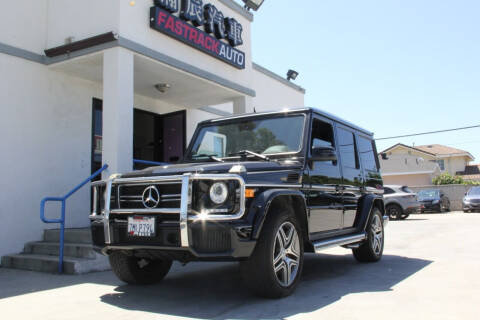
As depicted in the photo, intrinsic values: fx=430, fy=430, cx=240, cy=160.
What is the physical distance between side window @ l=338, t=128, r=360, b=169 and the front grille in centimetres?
283

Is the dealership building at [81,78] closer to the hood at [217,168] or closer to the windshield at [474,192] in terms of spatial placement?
the hood at [217,168]

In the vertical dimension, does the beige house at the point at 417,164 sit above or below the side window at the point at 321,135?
above

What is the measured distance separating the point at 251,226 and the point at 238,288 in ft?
4.41

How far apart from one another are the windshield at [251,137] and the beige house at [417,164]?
31.6 metres

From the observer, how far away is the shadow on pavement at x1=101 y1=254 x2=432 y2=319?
3813 mm

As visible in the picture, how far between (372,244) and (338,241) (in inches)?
67.4

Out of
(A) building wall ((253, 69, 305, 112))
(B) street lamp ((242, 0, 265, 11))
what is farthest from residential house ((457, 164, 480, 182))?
(B) street lamp ((242, 0, 265, 11))

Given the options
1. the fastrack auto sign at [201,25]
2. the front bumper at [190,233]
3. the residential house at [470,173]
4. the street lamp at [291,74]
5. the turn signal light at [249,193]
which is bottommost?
the front bumper at [190,233]

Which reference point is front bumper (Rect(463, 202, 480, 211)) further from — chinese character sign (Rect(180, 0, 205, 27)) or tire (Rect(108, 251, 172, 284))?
tire (Rect(108, 251, 172, 284))

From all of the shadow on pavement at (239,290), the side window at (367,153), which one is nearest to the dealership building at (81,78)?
the shadow on pavement at (239,290)

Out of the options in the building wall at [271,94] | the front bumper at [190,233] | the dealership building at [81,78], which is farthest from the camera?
the building wall at [271,94]

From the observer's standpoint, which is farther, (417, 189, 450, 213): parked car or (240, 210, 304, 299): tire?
(417, 189, 450, 213): parked car

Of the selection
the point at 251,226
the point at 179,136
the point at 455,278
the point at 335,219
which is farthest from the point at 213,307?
the point at 179,136

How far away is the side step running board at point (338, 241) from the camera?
468 centimetres
